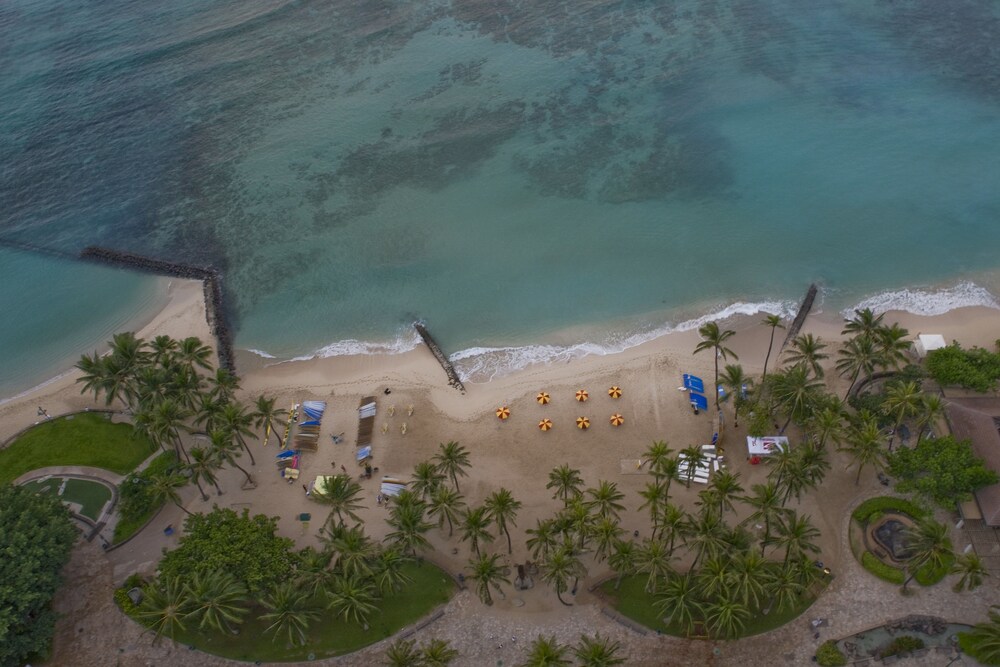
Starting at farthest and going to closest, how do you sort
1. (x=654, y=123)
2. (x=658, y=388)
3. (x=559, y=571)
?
1. (x=654, y=123)
2. (x=658, y=388)
3. (x=559, y=571)

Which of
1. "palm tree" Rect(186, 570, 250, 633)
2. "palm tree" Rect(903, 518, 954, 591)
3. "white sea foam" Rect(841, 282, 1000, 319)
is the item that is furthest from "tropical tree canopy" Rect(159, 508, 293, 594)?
"white sea foam" Rect(841, 282, 1000, 319)

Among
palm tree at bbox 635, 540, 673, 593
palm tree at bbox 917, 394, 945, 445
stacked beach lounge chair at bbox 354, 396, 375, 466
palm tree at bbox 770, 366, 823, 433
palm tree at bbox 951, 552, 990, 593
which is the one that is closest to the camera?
palm tree at bbox 951, 552, 990, 593

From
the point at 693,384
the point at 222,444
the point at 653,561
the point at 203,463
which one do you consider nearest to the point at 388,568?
the point at 222,444

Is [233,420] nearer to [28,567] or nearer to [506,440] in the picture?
[28,567]

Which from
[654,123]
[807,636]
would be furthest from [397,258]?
[807,636]

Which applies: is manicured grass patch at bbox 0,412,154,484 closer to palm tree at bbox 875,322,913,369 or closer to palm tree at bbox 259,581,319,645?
palm tree at bbox 259,581,319,645

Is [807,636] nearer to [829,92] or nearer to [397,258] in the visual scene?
[397,258]
